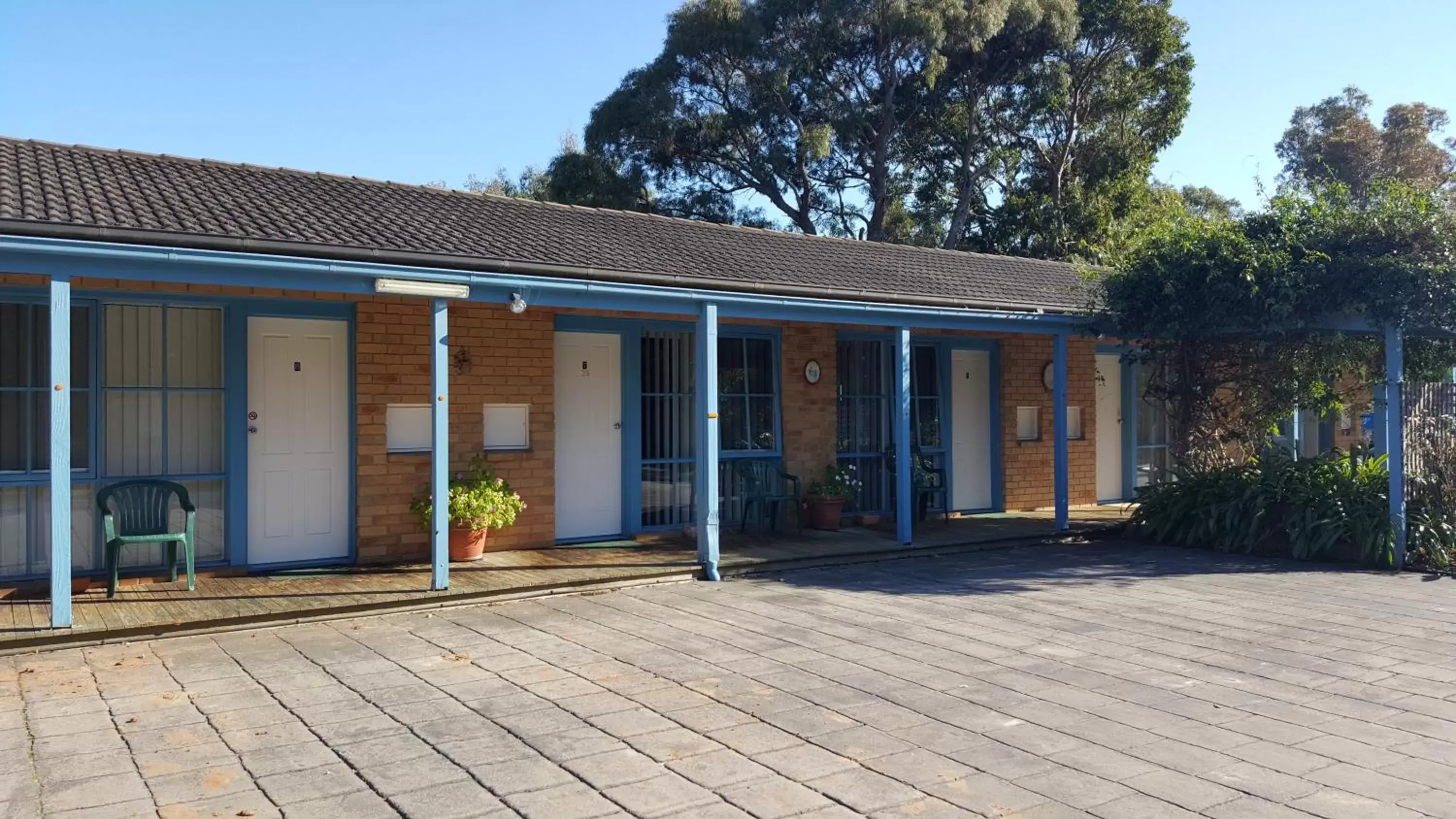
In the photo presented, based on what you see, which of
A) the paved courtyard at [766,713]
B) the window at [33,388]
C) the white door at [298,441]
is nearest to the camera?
the paved courtyard at [766,713]

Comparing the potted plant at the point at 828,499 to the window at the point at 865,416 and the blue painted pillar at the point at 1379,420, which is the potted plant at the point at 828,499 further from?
the blue painted pillar at the point at 1379,420

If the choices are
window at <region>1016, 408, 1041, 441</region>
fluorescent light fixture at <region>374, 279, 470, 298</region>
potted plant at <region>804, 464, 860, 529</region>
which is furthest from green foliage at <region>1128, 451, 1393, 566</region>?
fluorescent light fixture at <region>374, 279, 470, 298</region>

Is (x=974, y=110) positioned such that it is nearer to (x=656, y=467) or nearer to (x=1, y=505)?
(x=656, y=467)

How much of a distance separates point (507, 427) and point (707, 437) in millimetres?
1987

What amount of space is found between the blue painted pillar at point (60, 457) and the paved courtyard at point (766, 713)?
1.31 ft

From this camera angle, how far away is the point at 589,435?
34.3 ft

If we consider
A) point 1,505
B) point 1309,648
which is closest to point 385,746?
point 1,505

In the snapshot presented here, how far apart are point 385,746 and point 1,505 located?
4819mm

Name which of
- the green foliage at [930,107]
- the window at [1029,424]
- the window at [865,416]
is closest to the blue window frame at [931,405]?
the window at [865,416]

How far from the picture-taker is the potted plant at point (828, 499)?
11.6m

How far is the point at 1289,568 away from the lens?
9.72 metres

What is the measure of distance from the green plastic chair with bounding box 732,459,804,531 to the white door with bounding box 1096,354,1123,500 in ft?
16.4

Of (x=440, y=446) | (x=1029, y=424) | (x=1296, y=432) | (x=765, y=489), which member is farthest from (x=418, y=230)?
(x=1296, y=432)

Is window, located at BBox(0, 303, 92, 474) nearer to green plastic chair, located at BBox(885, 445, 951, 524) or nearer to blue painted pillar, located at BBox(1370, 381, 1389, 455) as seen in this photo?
green plastic chair, located at BBox(885, 445, 951, 524)
